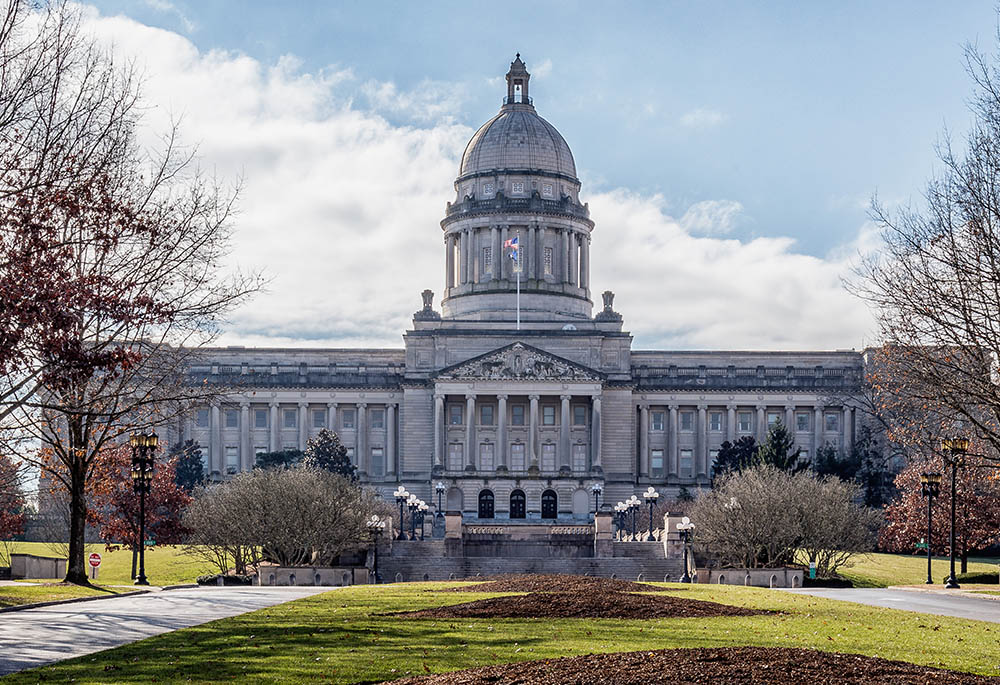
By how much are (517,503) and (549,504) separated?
8.66 feet

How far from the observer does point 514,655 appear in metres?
18.8

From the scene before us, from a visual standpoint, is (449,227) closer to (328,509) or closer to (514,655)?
(328,509)

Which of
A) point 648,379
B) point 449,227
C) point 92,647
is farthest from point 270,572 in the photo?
point 449,227

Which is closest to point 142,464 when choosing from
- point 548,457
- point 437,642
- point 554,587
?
point 554,587

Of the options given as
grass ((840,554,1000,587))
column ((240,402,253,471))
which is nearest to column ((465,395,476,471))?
column ((240,402,253,471))

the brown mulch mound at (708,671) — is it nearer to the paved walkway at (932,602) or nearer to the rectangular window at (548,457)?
the paved walkway at (932,602)

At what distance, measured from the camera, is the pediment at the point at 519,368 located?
11362 centimetres

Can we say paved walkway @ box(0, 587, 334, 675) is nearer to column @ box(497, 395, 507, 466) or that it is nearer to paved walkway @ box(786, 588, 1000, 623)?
paved walkway @ box(786, 588, 1000, 623)

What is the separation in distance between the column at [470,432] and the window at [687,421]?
64.3 feet

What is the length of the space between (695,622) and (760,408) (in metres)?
97.6

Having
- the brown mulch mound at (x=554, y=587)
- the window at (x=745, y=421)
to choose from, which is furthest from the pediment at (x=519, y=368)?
the brown mulch mound at (x=554, y=587)

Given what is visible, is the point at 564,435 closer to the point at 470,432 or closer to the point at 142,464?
the point at 470,432

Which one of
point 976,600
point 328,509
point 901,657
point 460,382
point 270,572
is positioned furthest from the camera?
point 460,382

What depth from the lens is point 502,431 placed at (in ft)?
376
